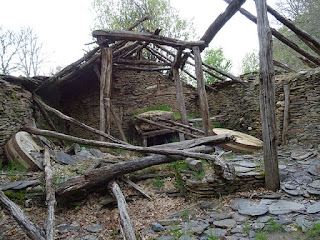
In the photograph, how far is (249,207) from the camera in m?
3.09

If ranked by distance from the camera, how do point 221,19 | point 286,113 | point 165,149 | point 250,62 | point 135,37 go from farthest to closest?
point 250,62 < point 286,113 < point 135,37 < point 221,19 < point 165,149

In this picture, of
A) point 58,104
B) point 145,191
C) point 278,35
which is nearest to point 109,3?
point 58,104

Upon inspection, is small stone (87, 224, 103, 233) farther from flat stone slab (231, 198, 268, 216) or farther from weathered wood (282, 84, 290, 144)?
weathered wood (282, 84, 290, 144)

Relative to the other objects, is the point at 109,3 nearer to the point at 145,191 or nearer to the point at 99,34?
the point at 99,34

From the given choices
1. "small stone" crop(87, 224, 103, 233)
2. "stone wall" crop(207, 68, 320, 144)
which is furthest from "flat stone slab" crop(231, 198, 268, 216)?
"stone wall" crop(207, 68, 320, 144)

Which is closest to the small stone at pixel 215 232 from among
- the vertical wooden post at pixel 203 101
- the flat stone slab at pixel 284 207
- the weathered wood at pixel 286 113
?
the flat stone slab at pixel 284 207

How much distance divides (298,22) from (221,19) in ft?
28.2

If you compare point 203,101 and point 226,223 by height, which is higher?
point 203,101

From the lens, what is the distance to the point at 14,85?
16.7ft

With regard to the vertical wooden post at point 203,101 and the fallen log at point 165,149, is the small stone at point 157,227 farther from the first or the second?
the vertical wooden post at point 203,101

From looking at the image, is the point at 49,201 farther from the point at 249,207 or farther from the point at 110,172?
the point at 249,207

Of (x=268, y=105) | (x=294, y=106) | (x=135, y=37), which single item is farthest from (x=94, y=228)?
(x=294, y=106)

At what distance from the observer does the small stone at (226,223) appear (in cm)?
273

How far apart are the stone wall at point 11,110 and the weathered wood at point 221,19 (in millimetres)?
5003
